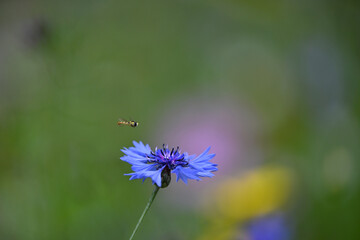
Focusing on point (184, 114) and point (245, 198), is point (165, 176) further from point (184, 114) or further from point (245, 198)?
point (184, 114)

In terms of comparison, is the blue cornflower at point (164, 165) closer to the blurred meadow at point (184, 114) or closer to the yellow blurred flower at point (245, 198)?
the blurred meadow at point (184, 114)

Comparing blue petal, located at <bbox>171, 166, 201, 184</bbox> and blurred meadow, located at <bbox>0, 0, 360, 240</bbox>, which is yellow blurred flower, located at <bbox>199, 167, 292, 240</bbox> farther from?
blue petal, located at <bbox>171, 166, 201, 184</bbox>

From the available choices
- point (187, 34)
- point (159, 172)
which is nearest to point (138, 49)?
point (187, 34)

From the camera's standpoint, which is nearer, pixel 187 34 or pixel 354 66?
pixel 354 66

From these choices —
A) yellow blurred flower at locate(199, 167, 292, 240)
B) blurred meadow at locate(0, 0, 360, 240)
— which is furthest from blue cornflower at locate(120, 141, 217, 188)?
yellow blurred flower at locate(199, 167, 292, 240)

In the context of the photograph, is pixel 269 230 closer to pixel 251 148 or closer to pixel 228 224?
pixel 228 224

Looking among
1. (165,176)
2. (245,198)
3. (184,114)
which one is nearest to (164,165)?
(165,176)
